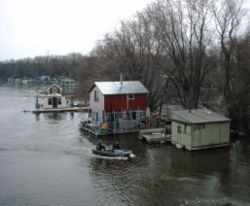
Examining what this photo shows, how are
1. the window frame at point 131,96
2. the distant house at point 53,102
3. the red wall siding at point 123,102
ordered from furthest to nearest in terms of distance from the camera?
1. the distant house at point 53,102
2. the window frame at point 131,96
3. the red wall siding at point 123,102

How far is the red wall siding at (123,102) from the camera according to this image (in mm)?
33969

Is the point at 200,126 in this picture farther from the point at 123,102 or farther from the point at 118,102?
the point at 118,102

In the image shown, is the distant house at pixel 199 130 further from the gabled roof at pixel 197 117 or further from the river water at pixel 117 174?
the river water at pixel 117 174

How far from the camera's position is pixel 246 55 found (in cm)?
3228

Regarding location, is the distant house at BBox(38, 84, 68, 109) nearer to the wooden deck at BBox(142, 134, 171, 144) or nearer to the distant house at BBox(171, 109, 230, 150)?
the wooden deck at BBox(142, 134, 171, 144)

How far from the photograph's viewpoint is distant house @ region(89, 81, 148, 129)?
34000mm

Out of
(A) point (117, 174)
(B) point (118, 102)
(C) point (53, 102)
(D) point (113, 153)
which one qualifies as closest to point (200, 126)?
(D) point (113, 153)

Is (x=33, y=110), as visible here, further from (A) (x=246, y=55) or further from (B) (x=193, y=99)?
(A) (x=246, y=55)

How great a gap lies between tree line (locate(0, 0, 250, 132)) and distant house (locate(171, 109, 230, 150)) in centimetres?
618

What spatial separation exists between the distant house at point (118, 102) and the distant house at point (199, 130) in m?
7.38

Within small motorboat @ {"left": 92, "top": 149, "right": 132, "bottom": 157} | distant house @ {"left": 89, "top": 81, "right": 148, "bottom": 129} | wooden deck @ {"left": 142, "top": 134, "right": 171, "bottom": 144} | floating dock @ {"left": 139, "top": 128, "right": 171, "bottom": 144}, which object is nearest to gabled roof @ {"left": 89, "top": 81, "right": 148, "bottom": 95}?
distant house @ {"left": 89, "top": 81, "right": 148, "bottom": 129}

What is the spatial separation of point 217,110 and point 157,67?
8.86m

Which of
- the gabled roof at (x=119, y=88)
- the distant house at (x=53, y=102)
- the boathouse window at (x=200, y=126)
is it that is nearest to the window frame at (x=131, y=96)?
the gabled roof at (x=119, y=88)

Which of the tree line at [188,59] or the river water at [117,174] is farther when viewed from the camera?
the tree line at [188,59]
